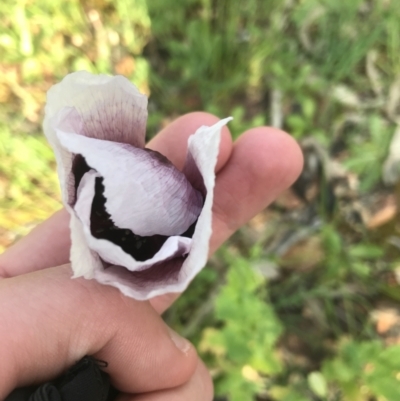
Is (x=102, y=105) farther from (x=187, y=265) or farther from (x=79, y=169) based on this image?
(x=187, y=265)

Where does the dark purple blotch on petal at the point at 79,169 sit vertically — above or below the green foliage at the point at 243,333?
above

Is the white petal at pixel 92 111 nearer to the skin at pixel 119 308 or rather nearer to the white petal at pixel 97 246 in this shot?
the white petal at pixel 97 246

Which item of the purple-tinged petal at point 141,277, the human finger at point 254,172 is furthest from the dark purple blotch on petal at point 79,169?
the human finger at point 254,172

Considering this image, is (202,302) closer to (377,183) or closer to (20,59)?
(377,183)

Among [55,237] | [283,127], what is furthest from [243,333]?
[283,127]

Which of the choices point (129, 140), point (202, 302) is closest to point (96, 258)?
point (129, 140)

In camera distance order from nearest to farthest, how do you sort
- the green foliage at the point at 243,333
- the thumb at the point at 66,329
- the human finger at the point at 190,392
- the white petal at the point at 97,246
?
the white petal at the point at 97,246 < the thumb at the point at 66,329 < the human finger at the point at 190,392 < the green foliage at the point at 243,333

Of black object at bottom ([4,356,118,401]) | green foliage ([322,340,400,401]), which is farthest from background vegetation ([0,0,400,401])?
black object at bottom ([4,356,118,401])
